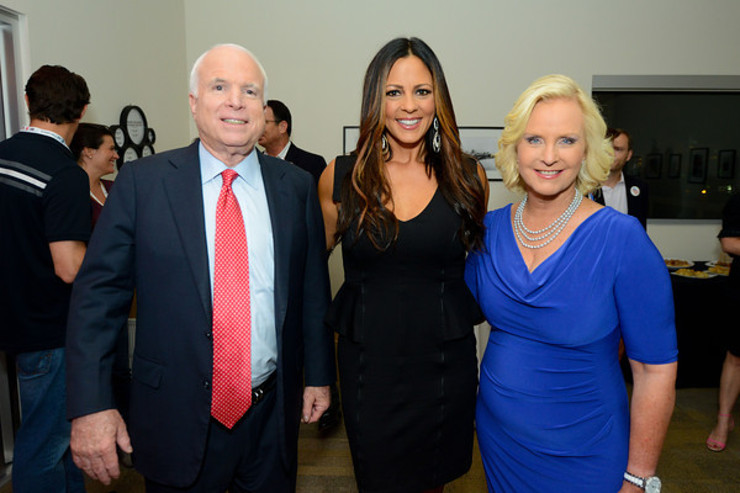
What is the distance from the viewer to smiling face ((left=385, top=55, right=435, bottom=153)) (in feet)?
5.36

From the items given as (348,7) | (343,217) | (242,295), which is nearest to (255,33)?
(348,7)

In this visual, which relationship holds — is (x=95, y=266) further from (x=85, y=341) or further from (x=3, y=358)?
(x=3, y=358)

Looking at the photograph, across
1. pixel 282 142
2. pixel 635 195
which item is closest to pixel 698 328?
pixel 635 195

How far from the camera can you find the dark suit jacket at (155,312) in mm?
1259

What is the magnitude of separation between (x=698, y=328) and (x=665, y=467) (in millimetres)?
1432

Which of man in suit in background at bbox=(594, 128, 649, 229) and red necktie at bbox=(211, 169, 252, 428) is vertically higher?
man in suit in background at bbox=(594, 128, 649, 229)

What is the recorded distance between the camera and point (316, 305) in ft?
5.19

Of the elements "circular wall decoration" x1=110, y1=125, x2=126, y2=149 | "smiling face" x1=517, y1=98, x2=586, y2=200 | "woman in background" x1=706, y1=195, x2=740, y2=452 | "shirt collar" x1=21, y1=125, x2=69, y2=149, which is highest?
"circular wall decoration" x1=110, y1=125, x2=126, y2=149

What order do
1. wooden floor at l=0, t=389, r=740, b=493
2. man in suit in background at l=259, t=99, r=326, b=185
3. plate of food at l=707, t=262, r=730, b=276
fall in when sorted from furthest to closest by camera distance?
plate of food at l=707, t=262, r=730, b=276 → man in suit in background at l=259, t=99, r=326, b=185 → wooden floor at l=0, t=389, r=740, b=493

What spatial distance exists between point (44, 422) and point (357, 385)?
1.46 m

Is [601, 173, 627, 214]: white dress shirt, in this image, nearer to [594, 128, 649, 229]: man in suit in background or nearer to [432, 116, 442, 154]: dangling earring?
[594, 128, 649, 229]: man in suit in background

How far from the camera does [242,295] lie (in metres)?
1.33

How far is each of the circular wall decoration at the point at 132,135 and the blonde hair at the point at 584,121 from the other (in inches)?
127

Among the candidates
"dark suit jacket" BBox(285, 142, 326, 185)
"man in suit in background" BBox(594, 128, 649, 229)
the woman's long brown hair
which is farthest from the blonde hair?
"dark suit jacket" BBox(285, 142, 326, 185)
